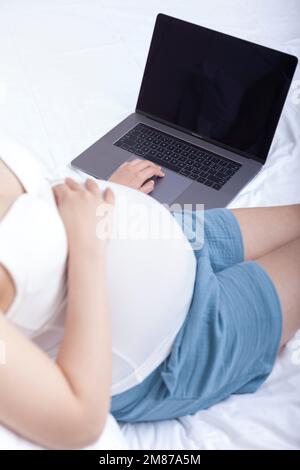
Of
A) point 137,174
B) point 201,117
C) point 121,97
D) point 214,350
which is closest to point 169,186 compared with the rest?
point 137,174

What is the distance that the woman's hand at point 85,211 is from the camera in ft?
2.61

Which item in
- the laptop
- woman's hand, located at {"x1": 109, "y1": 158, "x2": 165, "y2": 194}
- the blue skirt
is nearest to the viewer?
the blue skirt

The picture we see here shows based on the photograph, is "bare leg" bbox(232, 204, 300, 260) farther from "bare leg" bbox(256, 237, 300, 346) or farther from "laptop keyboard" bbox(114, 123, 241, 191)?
"laptop keyboard" bbox(114, 123, 241, 191)

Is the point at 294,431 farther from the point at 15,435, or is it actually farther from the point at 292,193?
the point at 292,193

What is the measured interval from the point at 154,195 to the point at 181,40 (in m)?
0.41

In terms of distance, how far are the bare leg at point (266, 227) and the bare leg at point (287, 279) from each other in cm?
5

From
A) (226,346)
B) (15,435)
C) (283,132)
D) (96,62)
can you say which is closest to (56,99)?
(96,62)

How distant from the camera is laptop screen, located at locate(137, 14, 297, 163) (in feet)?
4.49

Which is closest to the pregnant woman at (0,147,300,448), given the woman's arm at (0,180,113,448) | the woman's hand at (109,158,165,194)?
the woman's arm at (0,180,113,448)

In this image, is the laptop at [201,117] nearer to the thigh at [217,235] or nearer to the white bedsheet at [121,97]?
the white bedsheet at [121,97]

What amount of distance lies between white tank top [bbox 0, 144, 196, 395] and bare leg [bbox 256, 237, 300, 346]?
153mm

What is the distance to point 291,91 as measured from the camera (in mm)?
1628

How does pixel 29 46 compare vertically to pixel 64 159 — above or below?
above
